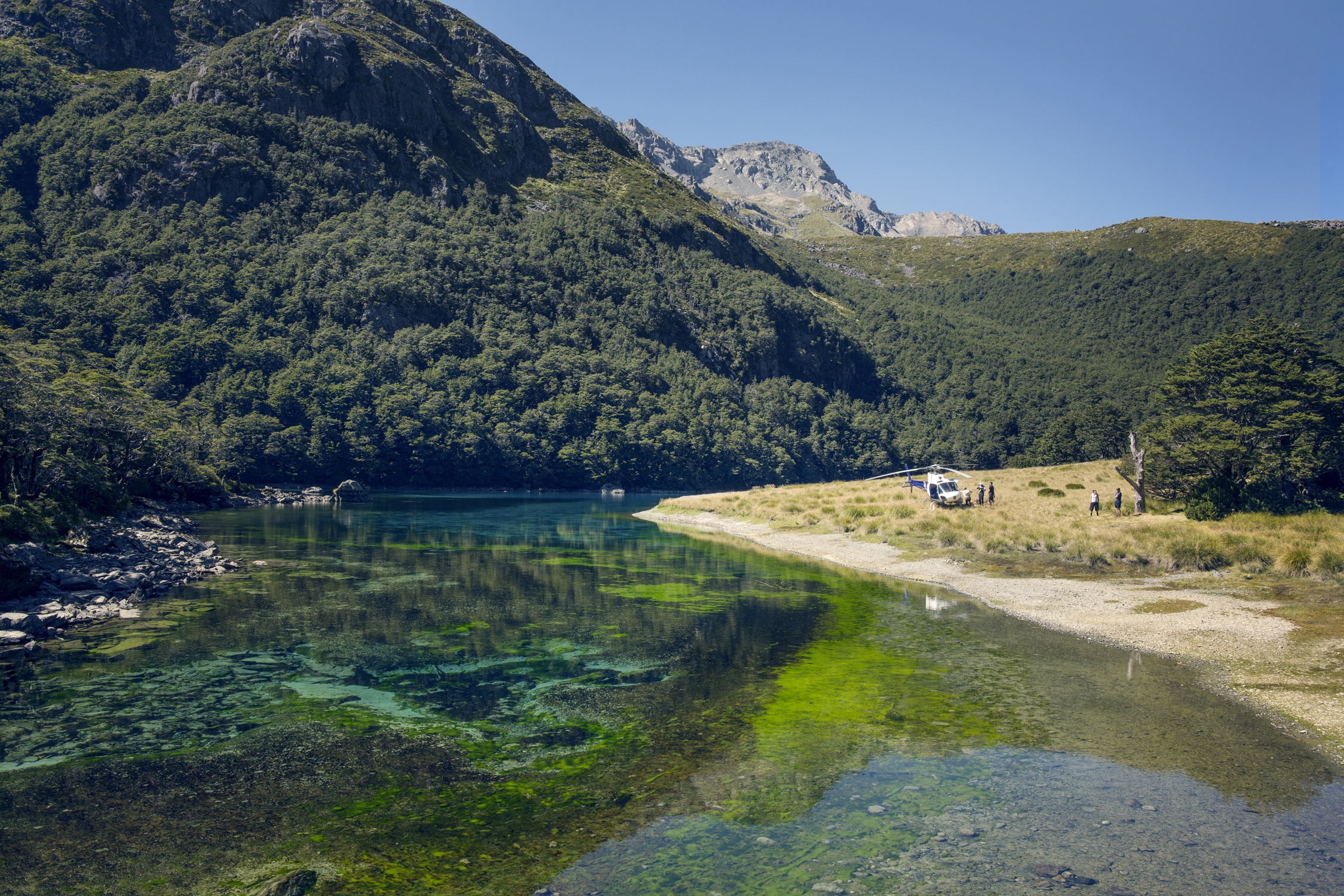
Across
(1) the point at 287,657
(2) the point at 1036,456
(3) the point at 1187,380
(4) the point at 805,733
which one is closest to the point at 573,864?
(4) the point at 805,733

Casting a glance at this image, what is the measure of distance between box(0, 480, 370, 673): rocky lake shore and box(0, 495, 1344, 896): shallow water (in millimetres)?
1807

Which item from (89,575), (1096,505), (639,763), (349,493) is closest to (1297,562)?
(1096,505)

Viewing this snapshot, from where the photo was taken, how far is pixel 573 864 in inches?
370

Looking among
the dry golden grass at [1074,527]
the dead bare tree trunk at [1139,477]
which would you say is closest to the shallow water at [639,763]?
the dry golden grass at [1074,527]

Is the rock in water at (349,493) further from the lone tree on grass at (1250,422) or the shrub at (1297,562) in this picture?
the shrub at (1297,562)

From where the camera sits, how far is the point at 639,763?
42.1 feet

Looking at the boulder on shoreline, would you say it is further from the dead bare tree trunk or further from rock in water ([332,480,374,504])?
rock in water ([332,480,374,504])

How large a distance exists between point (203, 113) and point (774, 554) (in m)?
173

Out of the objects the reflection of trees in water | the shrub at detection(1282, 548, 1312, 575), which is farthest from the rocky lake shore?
the shrub at detection(1282, 548, 1312, 575)

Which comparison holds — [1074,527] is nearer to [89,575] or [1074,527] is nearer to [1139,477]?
[1139,477]

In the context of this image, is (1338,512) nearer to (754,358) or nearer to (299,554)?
Result: (299,554)

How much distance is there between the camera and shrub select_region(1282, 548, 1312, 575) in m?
26.8

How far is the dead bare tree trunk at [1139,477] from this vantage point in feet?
141

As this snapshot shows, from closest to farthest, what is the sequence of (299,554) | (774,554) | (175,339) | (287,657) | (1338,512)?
1. (287,657)
2. (1338,512)
3. (299,554)
4. (774,554)
5. (175,339)
